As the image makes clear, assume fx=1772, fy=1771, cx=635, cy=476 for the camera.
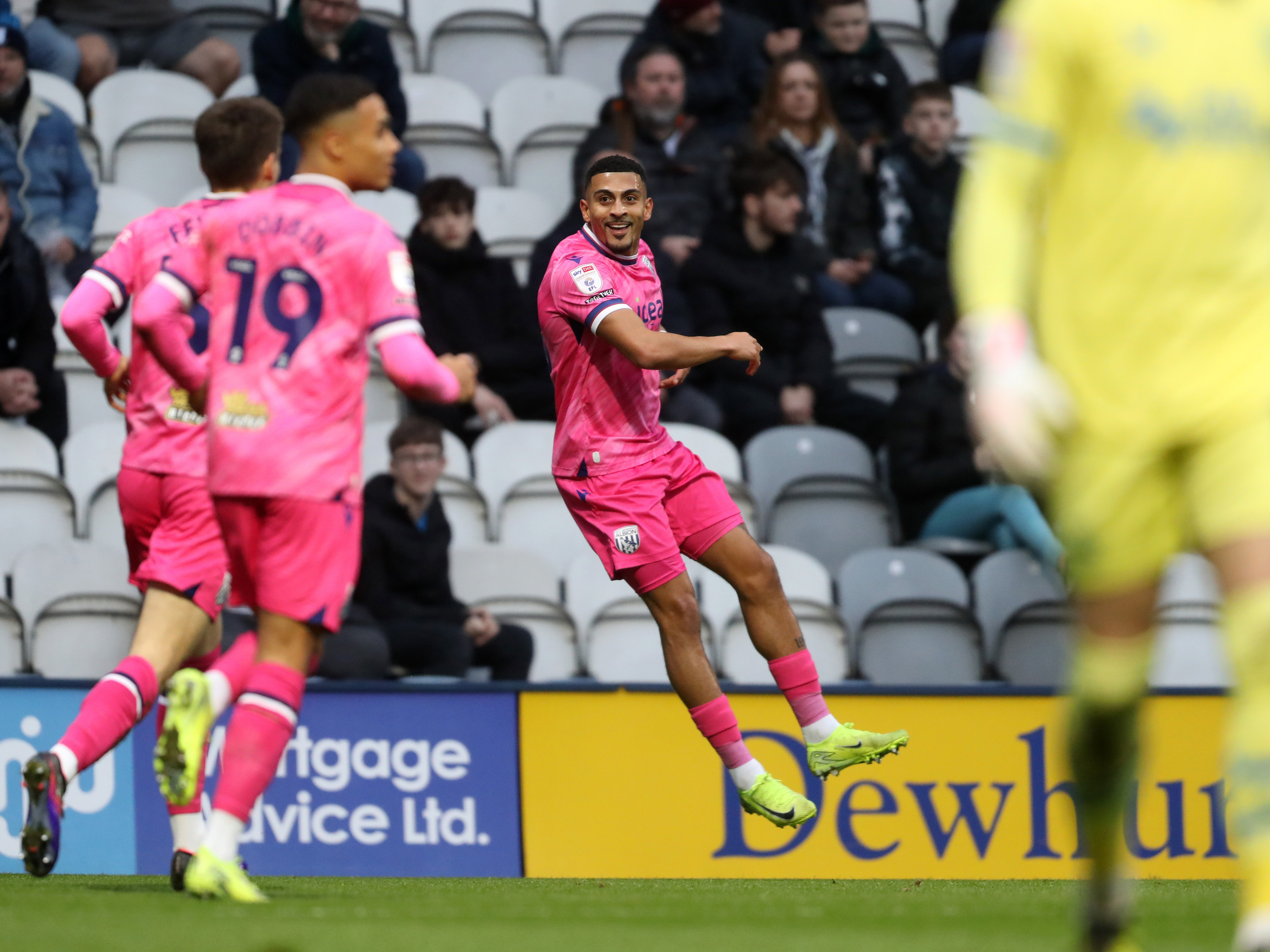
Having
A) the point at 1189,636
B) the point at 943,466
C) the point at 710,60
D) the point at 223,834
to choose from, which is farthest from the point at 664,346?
the point at 710,60

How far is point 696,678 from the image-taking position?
20.2 ft

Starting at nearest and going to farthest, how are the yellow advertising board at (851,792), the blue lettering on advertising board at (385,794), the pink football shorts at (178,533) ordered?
the pink football shorts at (178,533), the blue lettering on advertising board at (385,794), the yellow advertising board at (851,792)

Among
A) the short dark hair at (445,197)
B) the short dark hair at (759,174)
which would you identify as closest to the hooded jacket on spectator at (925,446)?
the short dark hair at (759,174)

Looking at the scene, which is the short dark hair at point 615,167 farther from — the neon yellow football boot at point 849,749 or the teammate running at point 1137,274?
the teammate running at point 1137,274

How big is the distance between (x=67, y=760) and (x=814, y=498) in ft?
17.2

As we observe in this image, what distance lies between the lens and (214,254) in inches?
181

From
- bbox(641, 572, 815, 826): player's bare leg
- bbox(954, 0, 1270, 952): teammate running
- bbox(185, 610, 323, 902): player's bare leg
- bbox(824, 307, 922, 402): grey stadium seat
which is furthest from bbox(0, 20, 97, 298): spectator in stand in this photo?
bbox(954, 0, 1270, 952): teammate running

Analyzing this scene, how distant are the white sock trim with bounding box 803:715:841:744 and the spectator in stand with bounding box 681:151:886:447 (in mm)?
3785

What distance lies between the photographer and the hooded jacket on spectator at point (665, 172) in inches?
413

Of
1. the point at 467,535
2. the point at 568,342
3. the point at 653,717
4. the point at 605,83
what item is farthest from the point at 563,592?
the point at 605,83

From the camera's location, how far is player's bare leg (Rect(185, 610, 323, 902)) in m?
4.36

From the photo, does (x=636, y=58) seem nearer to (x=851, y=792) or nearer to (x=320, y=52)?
(x=320, y=52)

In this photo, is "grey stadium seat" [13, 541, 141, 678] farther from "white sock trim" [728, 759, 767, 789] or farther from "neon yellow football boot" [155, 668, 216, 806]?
"neon yellow football boot" [155, 668, 216, 806]

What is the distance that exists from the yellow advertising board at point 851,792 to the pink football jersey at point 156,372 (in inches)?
106
